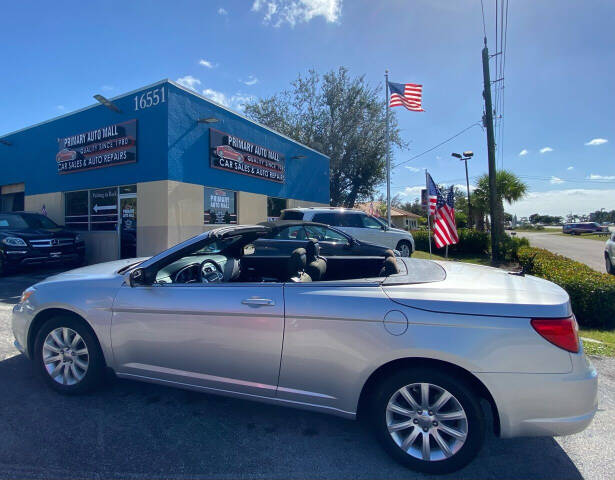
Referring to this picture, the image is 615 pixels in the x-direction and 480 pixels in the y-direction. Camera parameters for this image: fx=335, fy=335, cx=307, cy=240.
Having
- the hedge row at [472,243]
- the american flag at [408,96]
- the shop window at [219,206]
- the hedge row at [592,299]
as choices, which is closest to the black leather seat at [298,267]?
the hedge row at [592,299]

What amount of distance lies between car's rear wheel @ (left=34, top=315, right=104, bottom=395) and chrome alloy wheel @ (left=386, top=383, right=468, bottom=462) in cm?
247

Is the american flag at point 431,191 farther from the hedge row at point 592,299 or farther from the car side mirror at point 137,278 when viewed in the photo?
the car side mirror at point 137,278

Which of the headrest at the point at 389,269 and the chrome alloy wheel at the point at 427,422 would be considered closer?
the chrome alloy wheel at the point at 427,422

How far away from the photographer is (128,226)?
10.6m

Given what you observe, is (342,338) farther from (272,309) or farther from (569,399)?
(569,399)

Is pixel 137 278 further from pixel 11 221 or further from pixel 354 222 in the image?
pixel 11 221

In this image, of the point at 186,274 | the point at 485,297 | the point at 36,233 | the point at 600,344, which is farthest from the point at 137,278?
the point at 36,233

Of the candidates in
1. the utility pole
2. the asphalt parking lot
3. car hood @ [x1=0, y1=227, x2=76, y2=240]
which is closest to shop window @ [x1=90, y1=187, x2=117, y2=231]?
car hood @ [x1=0, y1=227, x2=76, y2=240]

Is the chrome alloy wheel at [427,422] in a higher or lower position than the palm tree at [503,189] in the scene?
lower

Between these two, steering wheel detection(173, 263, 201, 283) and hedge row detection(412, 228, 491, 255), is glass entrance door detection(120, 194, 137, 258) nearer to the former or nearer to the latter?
steering wheel detection(173, 263, 201, 283)

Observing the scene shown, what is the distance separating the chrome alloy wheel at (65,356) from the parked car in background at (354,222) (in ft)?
23.5

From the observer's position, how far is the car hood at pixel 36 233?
27.5 ft

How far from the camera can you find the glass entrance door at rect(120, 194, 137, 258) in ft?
34.5

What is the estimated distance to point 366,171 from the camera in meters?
24.7
